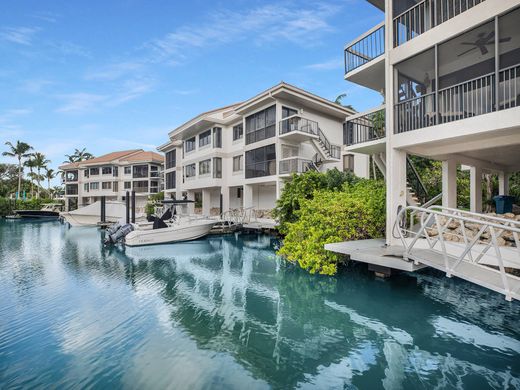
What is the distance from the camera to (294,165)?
19.8 metres

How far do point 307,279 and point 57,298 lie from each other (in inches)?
308

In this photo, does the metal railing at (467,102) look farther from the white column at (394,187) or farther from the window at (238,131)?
the window at (238,131)

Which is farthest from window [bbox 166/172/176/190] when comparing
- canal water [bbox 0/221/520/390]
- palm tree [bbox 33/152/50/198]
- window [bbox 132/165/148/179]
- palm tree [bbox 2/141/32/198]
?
palm tree [bbox 33/152/50/198]

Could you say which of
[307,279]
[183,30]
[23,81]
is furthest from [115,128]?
[307,279]

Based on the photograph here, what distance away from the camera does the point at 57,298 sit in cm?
852

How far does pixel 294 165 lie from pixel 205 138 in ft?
38.9

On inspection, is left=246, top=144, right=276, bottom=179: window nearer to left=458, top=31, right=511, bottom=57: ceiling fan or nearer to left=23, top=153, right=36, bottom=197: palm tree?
left=458, top=31, right=511, bottom=57: ceiling fan

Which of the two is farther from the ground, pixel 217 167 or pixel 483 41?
pixel 483 41

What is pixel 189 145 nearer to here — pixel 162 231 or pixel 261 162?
pixel 261 162

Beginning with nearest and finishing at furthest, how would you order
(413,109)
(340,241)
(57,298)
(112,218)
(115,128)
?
1. (57,298)
2. (413,109)
3. (340,241)
4. (112,218)
5. (115,128)

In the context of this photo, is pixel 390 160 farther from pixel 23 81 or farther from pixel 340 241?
pixel 23 81

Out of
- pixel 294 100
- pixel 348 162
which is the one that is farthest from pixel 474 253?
pixel 294 100

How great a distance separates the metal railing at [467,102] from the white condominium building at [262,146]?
11409 millimetres

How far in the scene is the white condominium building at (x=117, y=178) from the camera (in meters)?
45.4
